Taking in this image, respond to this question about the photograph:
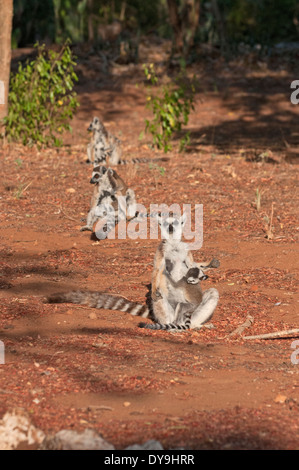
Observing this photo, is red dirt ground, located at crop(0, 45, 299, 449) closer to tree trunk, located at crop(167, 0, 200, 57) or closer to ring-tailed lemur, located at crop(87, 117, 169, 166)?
ring-tailed lemur, located at crop(87, 117, 169, 166)

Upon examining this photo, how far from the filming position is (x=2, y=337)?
6.26 m

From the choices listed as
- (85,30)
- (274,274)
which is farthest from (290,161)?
(85,30)

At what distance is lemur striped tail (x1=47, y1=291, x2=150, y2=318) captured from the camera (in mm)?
7031

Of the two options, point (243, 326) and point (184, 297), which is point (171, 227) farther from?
point (243, 326)

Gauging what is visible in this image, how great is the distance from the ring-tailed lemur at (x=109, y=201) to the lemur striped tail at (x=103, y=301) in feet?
10.3

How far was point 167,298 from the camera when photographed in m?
6.85

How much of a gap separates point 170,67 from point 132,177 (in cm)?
1615

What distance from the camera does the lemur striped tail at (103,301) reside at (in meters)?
7.03

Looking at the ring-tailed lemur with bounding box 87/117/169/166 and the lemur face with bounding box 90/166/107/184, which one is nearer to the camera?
the lemur face with bounding box 90/166/107/184

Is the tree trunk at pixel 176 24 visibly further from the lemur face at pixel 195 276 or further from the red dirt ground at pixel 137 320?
the lemur face at pixel 195 276

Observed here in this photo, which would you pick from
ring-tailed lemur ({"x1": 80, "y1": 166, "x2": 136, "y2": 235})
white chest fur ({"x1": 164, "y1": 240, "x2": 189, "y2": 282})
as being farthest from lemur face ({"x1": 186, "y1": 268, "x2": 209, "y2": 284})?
ring-tailed lemur ({"x1": 80, "y1": 166, "x2": 136, "y2": 235})

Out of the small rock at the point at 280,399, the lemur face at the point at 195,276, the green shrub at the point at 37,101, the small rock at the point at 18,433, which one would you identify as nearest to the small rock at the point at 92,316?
the lemur face at the point at 195,276

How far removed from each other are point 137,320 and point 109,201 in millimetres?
3791
